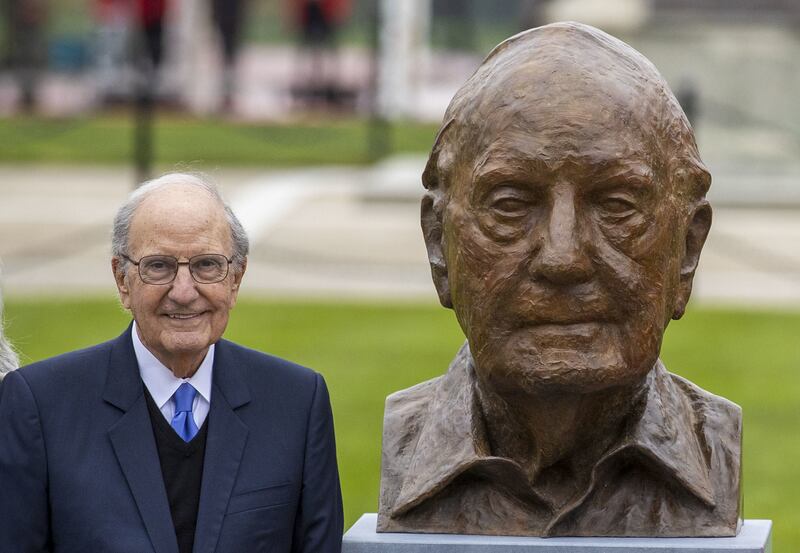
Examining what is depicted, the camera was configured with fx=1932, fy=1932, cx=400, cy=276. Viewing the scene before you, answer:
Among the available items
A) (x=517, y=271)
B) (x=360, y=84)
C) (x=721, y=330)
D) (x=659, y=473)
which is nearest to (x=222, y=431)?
(x=517, y=271)

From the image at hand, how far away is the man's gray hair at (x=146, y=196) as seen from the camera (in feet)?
14.9

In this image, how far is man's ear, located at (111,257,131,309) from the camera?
456 centimetres

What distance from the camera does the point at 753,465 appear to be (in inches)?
388

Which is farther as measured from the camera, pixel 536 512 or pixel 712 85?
pixel 712 85

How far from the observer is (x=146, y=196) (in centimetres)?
451

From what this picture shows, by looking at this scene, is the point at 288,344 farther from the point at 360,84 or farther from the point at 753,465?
the point at 360,84

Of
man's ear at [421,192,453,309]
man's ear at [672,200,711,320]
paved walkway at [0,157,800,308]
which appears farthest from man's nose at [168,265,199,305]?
paved walkway at [0,157,800,308]

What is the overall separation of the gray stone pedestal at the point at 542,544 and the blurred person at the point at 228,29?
28.3 m

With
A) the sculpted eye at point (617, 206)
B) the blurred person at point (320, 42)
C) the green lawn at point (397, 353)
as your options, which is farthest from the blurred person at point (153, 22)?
the sculpted eye at point (617, 206)

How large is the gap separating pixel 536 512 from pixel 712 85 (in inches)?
554

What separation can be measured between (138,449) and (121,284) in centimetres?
39

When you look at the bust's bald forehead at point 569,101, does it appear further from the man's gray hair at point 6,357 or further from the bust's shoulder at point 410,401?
the man's gray hair at point 6,357

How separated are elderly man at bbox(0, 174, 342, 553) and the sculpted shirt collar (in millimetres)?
627

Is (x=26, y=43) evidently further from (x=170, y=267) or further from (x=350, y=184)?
(x=170, y=267)
